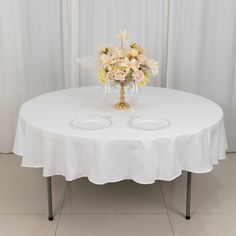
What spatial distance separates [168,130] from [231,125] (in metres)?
1.71

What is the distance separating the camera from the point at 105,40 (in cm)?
354

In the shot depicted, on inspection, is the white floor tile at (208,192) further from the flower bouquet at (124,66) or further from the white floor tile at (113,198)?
the flower bouquet at (124,66)

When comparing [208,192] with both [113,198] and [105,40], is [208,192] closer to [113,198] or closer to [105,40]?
[113,198]

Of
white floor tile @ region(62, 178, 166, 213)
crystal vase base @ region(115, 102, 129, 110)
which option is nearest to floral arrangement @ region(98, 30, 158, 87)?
crystal vase base @ region(115, 102, 129, 110)

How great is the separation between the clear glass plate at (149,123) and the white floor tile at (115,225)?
0.69m

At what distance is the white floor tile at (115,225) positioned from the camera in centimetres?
254

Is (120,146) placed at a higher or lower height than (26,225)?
higher

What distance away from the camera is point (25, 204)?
9.45ft

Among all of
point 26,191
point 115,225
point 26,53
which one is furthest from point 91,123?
point 26,53

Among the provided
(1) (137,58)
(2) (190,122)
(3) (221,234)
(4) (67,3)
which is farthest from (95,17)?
(3) (221,234)

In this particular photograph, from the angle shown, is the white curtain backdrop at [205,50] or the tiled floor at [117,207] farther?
the white curtain backdrop at [205,50]

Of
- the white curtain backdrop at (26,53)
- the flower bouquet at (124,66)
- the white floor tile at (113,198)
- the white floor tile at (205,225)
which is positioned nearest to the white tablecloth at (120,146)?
the flower bouquet at (124,66)

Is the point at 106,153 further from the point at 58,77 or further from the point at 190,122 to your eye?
the point at 58,77

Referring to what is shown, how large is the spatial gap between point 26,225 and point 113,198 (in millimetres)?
664
